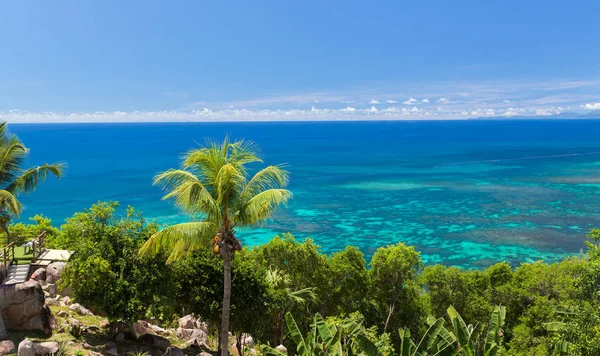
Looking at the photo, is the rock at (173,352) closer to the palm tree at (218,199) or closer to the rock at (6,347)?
the palm tree at (218,199)

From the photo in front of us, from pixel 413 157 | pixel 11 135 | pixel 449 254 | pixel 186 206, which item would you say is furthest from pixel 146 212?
pixel 413 157

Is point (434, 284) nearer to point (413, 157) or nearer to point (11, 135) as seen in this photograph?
point (11, 135)

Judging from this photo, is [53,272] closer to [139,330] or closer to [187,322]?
[139,330]

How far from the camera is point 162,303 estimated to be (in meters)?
16.0

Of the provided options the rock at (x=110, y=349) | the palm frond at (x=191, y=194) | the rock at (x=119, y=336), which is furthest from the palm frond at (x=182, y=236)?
the rock at (x=119, y=336)

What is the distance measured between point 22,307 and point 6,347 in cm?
216

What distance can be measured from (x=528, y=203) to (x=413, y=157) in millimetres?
70744

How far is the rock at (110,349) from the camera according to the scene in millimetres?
15245

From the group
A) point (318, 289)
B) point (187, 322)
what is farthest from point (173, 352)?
point (318, 289)

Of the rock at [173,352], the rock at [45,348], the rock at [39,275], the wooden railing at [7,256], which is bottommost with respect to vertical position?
the rock at [173,352]

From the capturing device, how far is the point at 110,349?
15430 mm

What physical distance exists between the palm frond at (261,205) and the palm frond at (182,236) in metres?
0.97

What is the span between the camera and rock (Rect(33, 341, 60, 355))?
13.3 metres

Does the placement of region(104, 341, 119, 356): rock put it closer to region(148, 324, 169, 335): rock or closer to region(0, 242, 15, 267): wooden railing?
region(148, 324, 169, 335): rock
